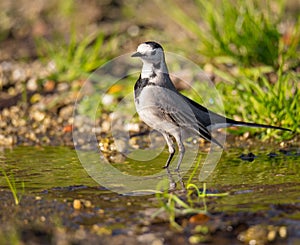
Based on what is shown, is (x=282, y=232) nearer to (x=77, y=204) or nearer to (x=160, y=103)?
(x=77, y=204)

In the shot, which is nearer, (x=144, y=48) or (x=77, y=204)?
(x=77, y=204)

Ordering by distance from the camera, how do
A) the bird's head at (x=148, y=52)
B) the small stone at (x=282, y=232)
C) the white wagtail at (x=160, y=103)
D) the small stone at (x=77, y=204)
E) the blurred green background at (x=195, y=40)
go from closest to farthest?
1. the small stone at (x=282, y=232)
2. the small stone at (x=77, y=204)
3. the white wagtail at (x=160, y=103)
4. the bird's head at (x=148, y=52)
5. the blurred green background at (x=195, y=40)

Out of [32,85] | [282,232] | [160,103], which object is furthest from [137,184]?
[32,85]

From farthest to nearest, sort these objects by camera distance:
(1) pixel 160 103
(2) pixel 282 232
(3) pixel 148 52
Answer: (3) pixel 148 52, (1) pixel 160 103, (2) pixel 282 232

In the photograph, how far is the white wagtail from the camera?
529 centimetres

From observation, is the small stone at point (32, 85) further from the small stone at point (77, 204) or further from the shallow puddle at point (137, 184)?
the small stone at point (77, 204)

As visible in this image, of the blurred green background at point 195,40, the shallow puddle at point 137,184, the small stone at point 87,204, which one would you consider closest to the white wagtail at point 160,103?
the shallow puddle at point 137,184

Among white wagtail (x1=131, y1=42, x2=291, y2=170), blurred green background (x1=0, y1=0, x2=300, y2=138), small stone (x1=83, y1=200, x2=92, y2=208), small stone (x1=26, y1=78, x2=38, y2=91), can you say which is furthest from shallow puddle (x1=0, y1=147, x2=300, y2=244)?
small stone (x1=26, y1=78, x2=38, y2=91)

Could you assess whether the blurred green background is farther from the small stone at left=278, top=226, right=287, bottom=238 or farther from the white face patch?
the small stone at left=278, top=226, right=287, bottom=238

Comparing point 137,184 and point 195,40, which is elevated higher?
point 195,40

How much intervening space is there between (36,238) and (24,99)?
169 inches

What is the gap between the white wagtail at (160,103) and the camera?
529 cm

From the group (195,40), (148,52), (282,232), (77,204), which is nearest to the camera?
(282,232)

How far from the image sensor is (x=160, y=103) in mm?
5301
